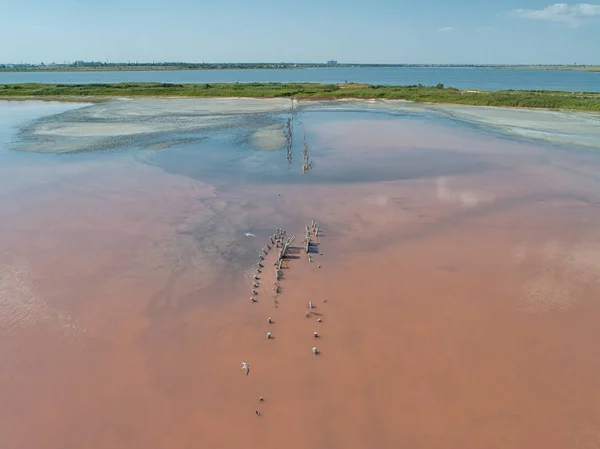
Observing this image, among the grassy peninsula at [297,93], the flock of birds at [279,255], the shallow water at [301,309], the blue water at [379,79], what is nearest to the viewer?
the shallow water at [301,309]

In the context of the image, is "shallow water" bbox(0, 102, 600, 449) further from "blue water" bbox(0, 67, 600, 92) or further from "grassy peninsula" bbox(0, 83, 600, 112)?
"blue water" bbox(0, 67, 600, 92)

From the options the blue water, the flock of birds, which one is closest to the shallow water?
the flock of birds

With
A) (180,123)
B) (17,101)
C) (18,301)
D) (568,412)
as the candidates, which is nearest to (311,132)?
(180,123)

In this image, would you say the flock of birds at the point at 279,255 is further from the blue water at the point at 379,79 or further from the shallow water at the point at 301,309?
the blue water at the point at 379,79

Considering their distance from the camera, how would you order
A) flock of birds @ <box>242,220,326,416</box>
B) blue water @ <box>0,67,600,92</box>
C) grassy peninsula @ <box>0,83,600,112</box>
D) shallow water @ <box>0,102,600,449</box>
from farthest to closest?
blue water @ <box>0,67,600,92</box> → grassy peninsula @ <box>0,83,600,112</box> → flock of birds @ <box>242,220,326,416</box> → shallow water @ <box>0,102,600,449</box>

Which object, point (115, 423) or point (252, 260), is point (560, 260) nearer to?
point (252, 260)

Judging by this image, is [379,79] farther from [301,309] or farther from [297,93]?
[301,309]

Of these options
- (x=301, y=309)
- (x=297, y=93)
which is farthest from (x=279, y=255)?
(x=297, y=93)

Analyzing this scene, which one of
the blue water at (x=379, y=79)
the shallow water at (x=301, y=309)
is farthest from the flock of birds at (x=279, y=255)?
the blue water at (x=379, y=79)
